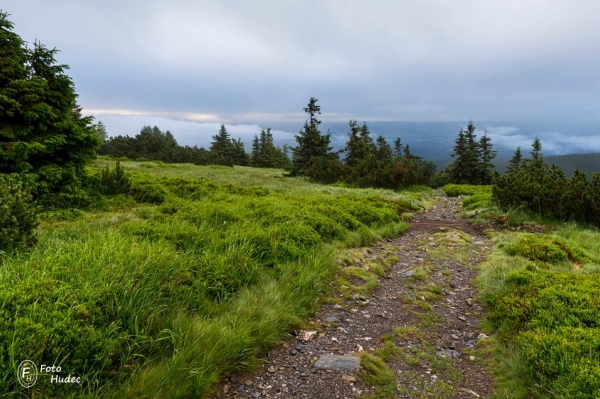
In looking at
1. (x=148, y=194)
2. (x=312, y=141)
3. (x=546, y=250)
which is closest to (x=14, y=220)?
(x=148, y=194)

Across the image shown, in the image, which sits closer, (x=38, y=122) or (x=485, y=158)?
(x=38, y=122)

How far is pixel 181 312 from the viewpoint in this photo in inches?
160

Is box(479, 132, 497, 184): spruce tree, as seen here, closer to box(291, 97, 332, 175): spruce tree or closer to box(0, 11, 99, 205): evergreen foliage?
box(291, 97, 332, 175): spruce tree

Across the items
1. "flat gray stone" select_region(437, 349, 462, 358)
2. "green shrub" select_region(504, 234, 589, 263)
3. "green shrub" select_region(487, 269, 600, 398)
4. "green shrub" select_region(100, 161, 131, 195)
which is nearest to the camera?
"green shrub" select_region(487, 269, 600, 398)

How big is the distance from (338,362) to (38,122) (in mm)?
12617

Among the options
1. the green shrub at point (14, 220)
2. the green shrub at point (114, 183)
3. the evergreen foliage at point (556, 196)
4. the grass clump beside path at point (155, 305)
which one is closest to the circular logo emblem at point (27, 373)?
the grass clump beside path at point (155, 305)

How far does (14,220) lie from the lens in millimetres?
5043

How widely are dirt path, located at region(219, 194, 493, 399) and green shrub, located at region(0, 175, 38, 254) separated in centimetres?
409

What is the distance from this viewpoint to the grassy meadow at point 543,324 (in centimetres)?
326

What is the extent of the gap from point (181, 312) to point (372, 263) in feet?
16.2

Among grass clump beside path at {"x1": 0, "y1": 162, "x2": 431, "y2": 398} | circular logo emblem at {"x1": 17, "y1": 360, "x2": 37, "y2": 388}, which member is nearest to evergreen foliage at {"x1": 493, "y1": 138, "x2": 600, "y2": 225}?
grass clump beside path at {"x1": 0, "y1": 162, "x2": 431, "y2": 398}

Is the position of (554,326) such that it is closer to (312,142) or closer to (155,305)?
(155,305)

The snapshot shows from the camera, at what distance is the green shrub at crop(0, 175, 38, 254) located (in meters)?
4.91

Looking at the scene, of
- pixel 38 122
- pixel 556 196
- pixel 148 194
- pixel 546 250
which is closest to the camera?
pixel 546 250
